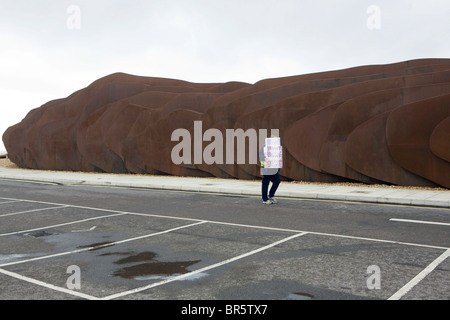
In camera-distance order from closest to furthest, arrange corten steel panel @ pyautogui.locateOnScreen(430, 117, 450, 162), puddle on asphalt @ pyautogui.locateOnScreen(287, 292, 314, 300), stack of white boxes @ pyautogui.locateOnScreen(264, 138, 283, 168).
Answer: puddle on asphalt @ pyautogui.locateOnScreen(287, 292, 314, 300)
stack of white boxes @ pyautogui.locateOnScreen(264, 138, 283, 168)
corten steel panel @ pyautogui.locateOnScreen(430, 117, 450, 162)

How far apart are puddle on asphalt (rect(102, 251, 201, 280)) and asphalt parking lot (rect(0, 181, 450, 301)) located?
0.04ft

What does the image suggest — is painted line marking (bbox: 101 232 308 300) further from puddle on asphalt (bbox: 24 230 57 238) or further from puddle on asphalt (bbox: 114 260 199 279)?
puddle on asphalt (bbox: 24 230 57 238)

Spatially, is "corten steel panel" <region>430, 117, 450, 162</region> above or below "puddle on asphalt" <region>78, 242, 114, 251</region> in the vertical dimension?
above

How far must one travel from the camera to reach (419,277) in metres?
4.84

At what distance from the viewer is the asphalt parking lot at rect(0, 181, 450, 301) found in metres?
4.52

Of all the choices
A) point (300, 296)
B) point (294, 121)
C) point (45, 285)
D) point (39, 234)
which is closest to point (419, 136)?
point (294, 121)

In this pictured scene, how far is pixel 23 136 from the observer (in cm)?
2908

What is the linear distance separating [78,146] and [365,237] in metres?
20.5

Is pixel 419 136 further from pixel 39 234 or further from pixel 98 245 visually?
pixel 39 234

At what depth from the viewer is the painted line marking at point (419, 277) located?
430cm

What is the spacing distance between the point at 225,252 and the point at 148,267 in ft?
3.93

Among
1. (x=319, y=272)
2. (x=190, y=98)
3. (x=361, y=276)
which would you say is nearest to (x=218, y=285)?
(x=319, y=272)

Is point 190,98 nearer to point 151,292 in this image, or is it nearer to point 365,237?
point 365,237

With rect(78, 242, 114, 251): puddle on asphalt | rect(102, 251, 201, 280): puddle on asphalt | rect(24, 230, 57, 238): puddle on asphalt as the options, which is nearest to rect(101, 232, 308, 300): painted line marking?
rect(102, 251, 201, 280): puddle on asphalt
